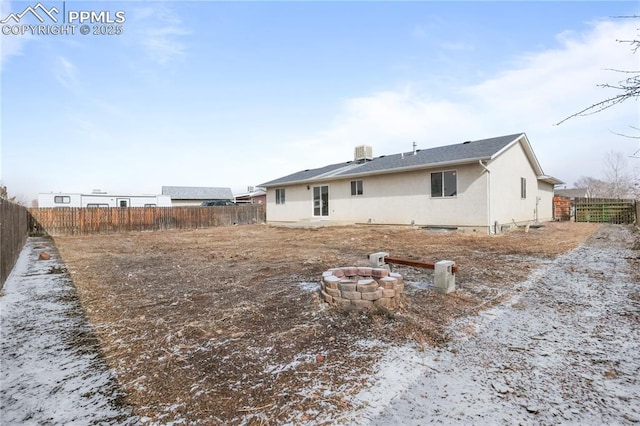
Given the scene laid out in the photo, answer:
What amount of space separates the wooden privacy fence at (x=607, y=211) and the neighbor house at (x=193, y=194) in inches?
1523

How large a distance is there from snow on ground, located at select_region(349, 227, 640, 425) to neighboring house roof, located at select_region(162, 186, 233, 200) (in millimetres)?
42360

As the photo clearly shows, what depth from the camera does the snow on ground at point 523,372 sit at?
192 centimetres

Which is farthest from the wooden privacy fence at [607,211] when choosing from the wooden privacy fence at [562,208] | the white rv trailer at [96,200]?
the white rv trailer at [96,200]

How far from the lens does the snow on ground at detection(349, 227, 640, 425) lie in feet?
6.29

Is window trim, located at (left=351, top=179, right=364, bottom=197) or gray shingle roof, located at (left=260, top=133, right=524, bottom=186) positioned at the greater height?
gray shingle roof, located at (left=260, top=133, right=524, bottom=186)

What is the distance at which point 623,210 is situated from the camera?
724 inches

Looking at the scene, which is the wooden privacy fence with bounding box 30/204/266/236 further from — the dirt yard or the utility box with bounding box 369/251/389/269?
the utility box with bounding box 369/251/389/269

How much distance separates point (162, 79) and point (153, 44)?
1912mm

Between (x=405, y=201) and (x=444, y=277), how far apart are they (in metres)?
9.82

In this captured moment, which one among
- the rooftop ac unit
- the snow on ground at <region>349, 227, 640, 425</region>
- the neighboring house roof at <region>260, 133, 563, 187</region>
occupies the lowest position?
the snow on ground at <region>349, 227, 640, 425</region>

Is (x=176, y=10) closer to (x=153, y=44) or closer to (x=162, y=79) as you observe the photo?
(x=153, y=44)

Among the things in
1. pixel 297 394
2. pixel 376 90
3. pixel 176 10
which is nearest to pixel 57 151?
pixel 176 10

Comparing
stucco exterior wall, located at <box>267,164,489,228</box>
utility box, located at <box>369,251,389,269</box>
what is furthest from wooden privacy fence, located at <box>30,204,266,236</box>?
utility box, located at <box>369,251,389,269</box>

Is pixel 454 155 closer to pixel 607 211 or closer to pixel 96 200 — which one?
pixel 607 211
